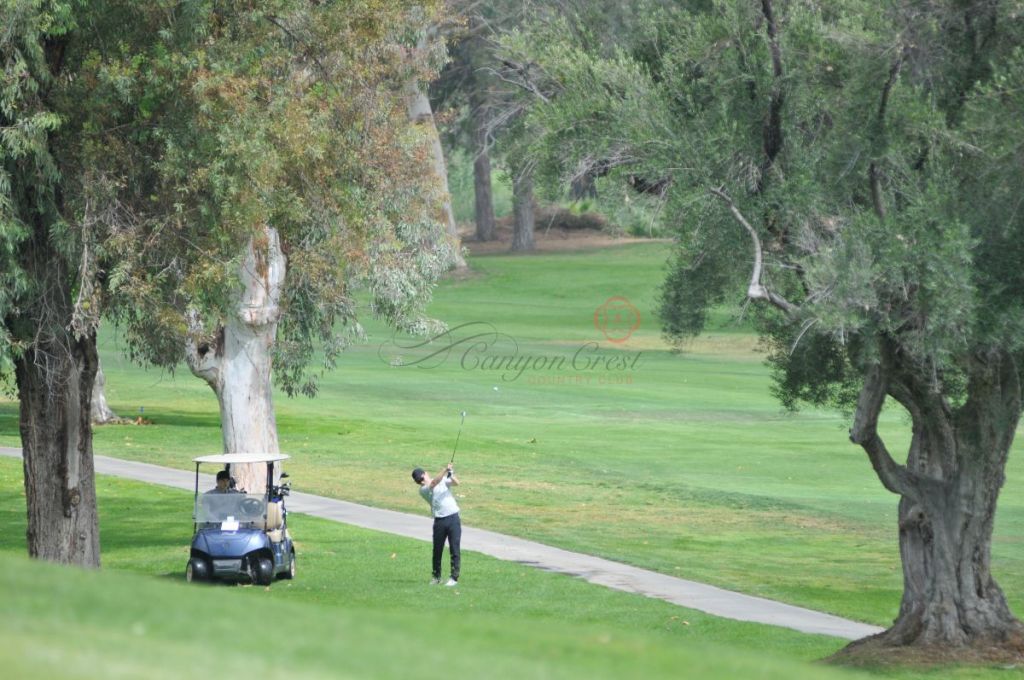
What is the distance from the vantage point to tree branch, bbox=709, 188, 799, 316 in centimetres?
1410

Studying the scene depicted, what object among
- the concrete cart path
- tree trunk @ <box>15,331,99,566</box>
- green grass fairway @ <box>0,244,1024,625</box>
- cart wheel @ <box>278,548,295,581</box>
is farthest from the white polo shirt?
green grass fairway @ <box>0,244,1024,625</box>

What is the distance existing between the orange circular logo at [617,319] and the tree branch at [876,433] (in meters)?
48.6

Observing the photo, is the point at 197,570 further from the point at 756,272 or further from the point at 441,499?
the point at 756,272

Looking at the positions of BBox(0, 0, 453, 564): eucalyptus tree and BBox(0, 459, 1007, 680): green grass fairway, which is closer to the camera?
BBox(0, 459, 1007, 680): green grass fairway

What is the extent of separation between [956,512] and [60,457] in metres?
10.4

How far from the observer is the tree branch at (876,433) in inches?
620

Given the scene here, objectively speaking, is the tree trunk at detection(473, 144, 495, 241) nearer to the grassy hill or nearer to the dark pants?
the grassy hill

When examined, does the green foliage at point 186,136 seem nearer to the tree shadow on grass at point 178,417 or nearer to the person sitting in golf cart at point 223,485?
the person sitting in golf cart at point 223,485

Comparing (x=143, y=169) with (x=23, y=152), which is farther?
(x=143, y=169)

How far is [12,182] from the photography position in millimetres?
15766

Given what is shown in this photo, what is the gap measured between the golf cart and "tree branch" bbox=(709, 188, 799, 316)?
7954mm

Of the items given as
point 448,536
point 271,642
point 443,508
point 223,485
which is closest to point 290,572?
point 223,485

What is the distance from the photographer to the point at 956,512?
16.8 meters

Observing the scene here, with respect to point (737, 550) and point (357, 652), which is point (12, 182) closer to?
point (357, 652)
